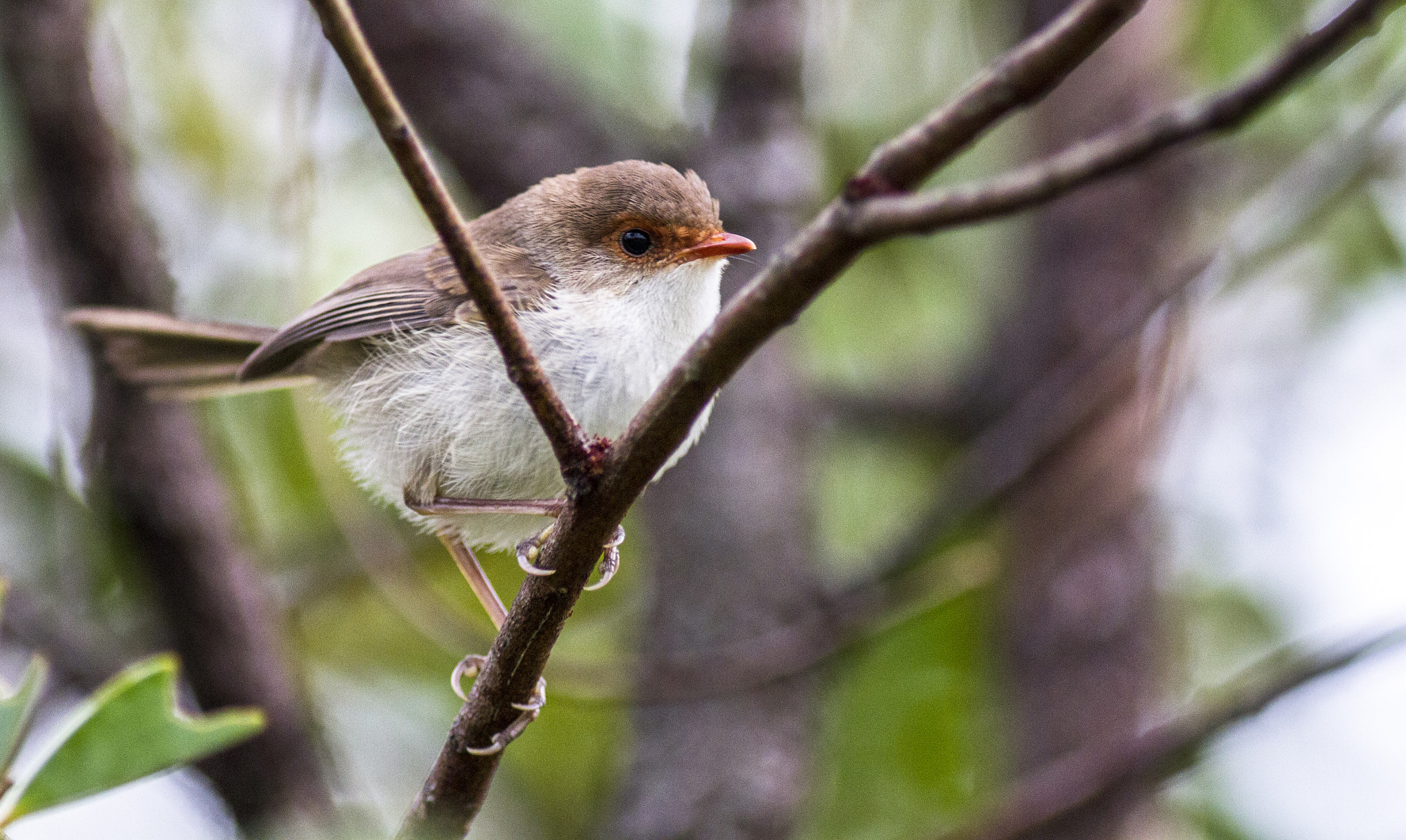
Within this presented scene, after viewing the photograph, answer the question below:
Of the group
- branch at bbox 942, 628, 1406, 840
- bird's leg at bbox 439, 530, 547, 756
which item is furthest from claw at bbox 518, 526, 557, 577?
branch at bbox 942, 628, 1406, 840

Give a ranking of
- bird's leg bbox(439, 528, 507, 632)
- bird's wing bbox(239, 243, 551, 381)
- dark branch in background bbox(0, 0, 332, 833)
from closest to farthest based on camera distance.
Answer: bird's wing bbox(239, 243, 551, 381) < bird's leg bbox(439, 528, 507, 632) < dark branch in background bbox(0, 0, 332, 833)

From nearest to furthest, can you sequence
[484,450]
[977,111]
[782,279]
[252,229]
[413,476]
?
[977,111], [782,279], [484,450], [413,476], [252,229]

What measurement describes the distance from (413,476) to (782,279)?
183 centimetres

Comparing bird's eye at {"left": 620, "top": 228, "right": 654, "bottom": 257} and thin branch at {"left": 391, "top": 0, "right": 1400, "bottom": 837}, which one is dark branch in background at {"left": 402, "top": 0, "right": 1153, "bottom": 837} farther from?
bird's eye at {"left": 620, "top": 228, "right": 654, "bottom": 257}

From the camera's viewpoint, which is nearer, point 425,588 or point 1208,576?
point 425,588

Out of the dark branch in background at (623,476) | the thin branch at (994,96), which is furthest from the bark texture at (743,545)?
the thin branch at (994,96)

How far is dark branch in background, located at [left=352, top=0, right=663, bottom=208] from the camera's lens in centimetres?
584

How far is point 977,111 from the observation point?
1511 millimetres

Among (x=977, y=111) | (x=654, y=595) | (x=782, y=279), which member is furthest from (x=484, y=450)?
(x=654, y=595)

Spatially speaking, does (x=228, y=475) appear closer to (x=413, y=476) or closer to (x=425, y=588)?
(x=425, y=588)

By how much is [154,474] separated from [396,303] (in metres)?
1.71

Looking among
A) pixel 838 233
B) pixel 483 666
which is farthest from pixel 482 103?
pixel 838 233

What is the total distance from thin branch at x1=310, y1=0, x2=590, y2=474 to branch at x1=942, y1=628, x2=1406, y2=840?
7.12 ft

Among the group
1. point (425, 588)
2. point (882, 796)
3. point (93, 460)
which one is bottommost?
point (882, 796)
